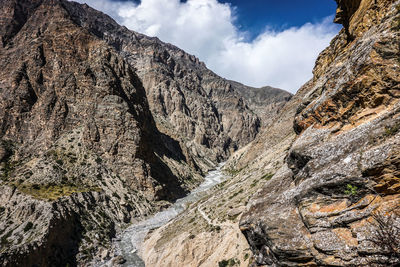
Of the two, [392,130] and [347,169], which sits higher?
[392,130]

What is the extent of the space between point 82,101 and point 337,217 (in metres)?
79.5

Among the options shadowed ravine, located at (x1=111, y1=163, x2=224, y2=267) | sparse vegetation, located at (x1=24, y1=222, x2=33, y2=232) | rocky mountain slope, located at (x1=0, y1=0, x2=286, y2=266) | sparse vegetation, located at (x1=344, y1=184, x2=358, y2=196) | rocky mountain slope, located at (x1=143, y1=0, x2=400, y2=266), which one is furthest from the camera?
rocky mountain slope, located at (x1=0, y1=0, x2=286, y2=266)

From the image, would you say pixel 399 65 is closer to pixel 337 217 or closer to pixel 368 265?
pixel 337 217

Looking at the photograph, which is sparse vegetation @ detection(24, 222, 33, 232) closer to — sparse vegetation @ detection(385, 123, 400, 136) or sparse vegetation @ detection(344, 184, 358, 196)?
sparse vegetation @ detection(344, 184, 358, 196)

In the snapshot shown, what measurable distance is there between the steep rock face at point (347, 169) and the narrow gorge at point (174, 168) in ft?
0.21

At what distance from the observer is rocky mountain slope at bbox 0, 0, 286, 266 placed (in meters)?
42.6

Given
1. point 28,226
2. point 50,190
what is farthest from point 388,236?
point 50,190

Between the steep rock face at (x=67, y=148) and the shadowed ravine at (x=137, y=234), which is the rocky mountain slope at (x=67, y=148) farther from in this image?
the shadowed ravine at (x=137, y=234)

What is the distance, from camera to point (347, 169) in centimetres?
1147

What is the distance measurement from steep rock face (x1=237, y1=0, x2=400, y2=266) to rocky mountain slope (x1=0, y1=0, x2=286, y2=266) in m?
36.3

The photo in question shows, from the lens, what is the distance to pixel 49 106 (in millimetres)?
76062

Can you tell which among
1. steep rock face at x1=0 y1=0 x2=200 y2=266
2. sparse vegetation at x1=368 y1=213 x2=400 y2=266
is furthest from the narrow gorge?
steep rock face at x1=0 y1=0 x2=200 y2=266

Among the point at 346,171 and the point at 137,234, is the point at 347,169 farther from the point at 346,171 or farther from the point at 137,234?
the point at 137,234

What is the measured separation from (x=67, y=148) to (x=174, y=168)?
37.6 meters
